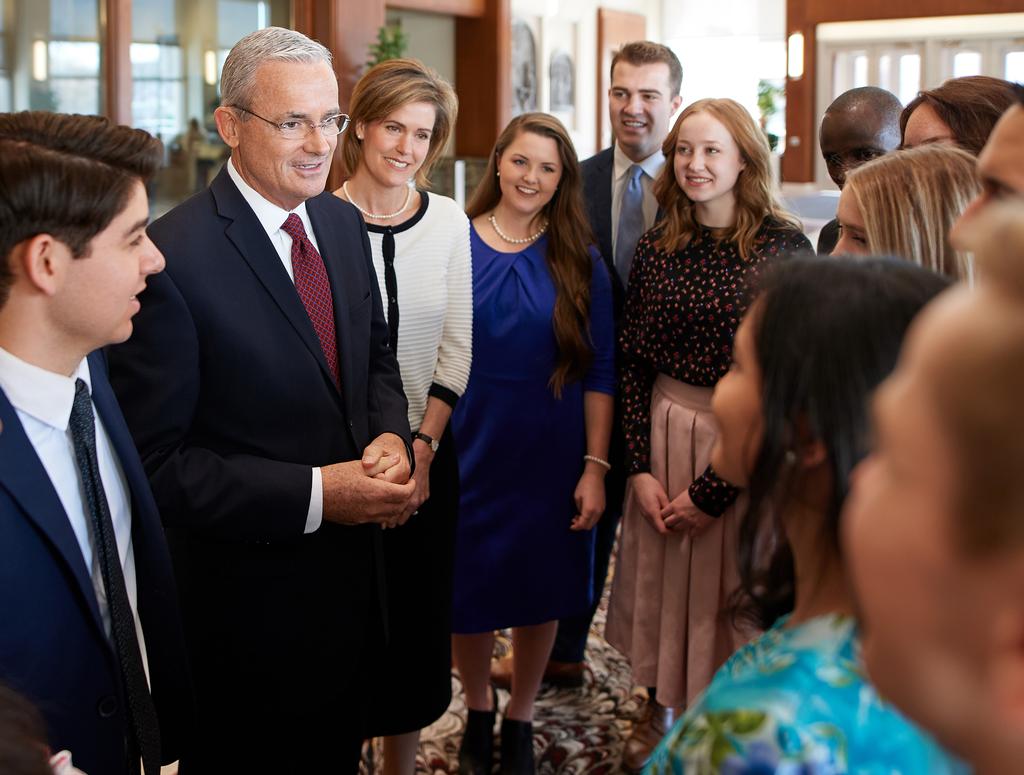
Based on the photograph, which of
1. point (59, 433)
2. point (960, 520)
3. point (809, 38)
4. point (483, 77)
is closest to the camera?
point (960, 520)

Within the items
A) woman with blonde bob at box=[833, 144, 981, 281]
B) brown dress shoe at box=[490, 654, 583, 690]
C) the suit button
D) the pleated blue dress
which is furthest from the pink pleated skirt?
the suit button

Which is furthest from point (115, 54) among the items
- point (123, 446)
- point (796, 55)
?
point (123, 446)

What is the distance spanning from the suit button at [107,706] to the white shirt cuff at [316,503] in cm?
59

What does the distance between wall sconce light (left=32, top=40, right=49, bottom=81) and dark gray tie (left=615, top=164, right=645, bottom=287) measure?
4.25 m

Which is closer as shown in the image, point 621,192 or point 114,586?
point 114,586

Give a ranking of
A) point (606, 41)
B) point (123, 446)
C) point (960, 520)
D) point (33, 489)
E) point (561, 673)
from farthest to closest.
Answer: point (606, 41)
point (561, 673)
point (123, 446)
point (33, 489)
point (960, 520)

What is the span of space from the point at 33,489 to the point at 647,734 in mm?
2409

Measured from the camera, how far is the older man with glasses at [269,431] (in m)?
2.13

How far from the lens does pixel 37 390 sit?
163 centimetres

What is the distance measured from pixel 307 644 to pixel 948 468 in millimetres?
1989

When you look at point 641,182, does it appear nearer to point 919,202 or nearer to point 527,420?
point 527,420

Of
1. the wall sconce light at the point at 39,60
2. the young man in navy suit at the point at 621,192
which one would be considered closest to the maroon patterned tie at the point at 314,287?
the young man in navy suit at the point at 621,192

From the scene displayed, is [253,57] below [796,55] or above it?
below

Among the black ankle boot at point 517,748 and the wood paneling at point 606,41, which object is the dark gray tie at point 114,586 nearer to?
the black ankle boot at point 517,748
